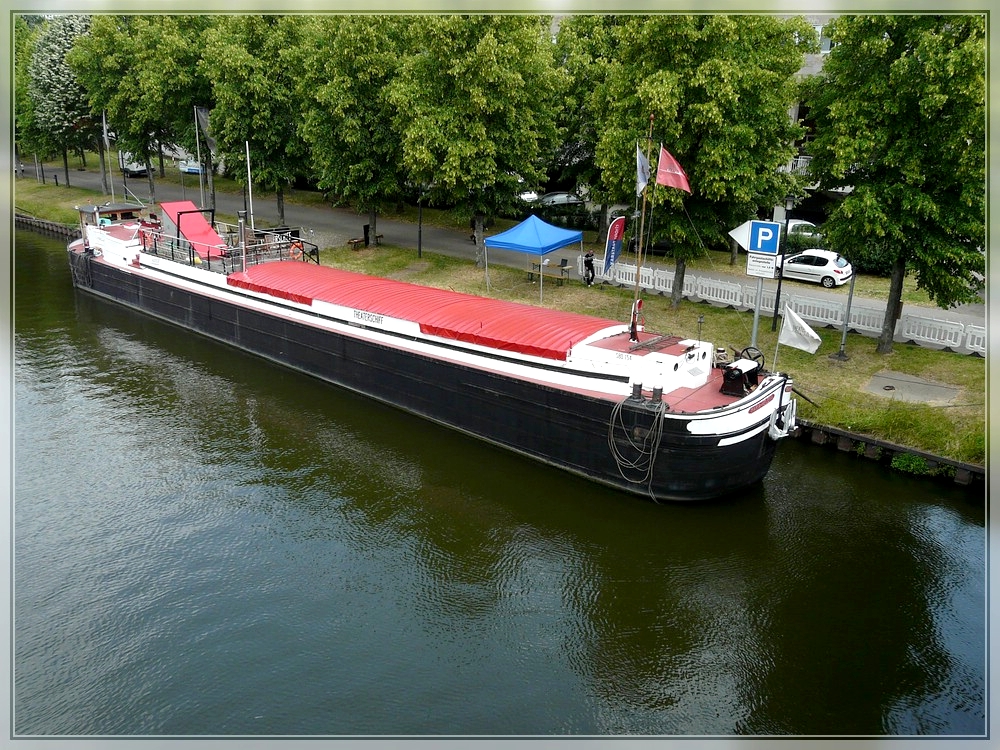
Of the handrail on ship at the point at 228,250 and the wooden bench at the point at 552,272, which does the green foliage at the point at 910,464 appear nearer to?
the wooden bench at the point at 552,272

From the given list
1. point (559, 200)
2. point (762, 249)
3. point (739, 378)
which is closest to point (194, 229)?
point (559, 200)

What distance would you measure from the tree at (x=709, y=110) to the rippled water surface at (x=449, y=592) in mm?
10386

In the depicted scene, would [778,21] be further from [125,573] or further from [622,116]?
[125,573]

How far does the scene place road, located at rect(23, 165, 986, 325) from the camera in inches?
1328

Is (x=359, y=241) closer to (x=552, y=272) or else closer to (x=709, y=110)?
(x=552, y=272)

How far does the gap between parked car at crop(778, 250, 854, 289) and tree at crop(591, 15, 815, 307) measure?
5.53 meters

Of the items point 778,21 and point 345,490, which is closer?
point 345,490

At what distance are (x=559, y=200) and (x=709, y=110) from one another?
2123 cm

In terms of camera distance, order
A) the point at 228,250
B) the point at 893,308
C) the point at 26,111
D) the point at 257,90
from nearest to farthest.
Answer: the point at 893,308
the point at 228,250
the point at 257,90
the point at 26,111

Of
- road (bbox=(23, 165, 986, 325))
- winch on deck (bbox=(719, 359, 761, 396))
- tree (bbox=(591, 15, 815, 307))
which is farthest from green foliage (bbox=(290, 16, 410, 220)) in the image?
winch on deck (bbox=(719, 359, 761, 396))

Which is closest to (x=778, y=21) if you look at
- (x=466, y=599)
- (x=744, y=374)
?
(x=744, y=374)

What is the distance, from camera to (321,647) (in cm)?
1636

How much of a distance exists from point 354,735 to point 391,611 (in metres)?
3.77

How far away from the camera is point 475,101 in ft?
121
